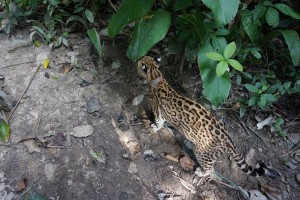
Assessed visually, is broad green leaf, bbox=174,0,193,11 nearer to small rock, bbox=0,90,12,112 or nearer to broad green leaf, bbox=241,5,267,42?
broad green leaf, bbox=241,5,267,42

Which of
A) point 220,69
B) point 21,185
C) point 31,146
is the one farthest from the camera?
point 31,146

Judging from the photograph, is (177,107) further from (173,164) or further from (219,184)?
(219,184)

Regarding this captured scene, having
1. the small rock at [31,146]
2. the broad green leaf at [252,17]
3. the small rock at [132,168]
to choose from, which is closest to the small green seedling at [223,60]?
the broad green leaf at [252,17]

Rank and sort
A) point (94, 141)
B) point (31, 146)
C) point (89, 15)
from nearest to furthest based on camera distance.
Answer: point (31, 146) < point (94, 141) < point (89, 15)

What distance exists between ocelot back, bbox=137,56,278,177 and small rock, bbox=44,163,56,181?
3.91 feet

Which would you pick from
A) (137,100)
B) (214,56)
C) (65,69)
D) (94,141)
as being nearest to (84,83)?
(65,69)

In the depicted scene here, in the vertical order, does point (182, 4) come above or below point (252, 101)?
above

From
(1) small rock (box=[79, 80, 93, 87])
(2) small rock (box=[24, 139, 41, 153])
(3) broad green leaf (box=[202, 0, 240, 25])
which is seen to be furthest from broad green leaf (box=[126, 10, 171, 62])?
(2) small rock (box=[24, 139, 41, 153])

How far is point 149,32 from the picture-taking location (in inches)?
109

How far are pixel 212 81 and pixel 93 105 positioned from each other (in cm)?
149

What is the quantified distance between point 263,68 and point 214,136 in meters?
1.59

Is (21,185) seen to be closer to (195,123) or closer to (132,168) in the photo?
(132,168)

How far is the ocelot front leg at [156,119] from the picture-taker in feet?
11.6

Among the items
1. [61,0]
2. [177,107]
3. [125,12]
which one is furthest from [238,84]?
[61,0]
